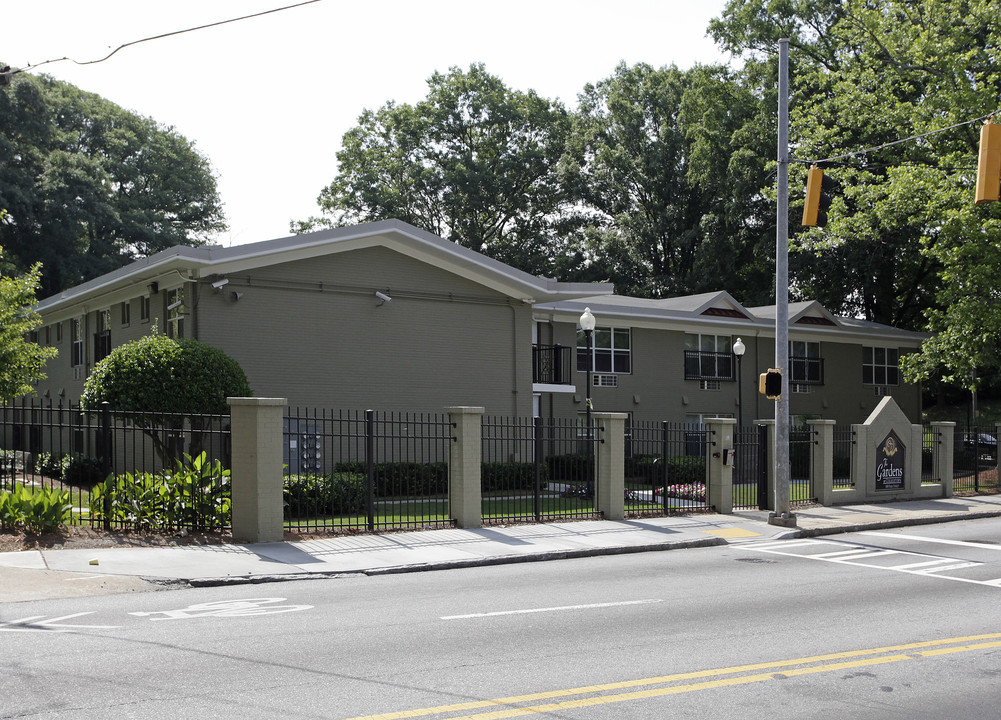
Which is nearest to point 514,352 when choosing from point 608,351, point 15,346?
point 608,351

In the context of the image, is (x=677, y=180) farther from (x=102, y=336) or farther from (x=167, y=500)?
(x=167, y=500)

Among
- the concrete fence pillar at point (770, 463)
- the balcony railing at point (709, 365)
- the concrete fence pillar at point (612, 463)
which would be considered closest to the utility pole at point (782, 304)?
the concrete fence pillar at point (770, 463)

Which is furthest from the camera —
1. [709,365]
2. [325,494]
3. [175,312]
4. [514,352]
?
[709,365]

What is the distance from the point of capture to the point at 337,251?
23.4m

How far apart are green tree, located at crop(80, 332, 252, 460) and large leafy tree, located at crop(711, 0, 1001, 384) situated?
17.9 meters

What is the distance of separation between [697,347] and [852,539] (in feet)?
61.8

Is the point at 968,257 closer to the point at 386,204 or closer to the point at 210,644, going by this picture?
the point at 210,644

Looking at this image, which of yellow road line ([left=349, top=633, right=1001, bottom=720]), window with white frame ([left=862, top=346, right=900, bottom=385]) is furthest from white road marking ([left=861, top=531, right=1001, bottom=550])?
window with white frame ([left=862, top=346, right=900, bottom=385])

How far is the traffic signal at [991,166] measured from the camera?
33.7 ft

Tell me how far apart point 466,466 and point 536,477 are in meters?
1.44

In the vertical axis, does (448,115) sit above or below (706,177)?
above

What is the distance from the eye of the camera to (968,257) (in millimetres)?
28906

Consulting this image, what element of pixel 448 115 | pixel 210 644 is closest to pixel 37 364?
pixel 210 644

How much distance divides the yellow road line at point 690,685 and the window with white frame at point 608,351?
23.7m
